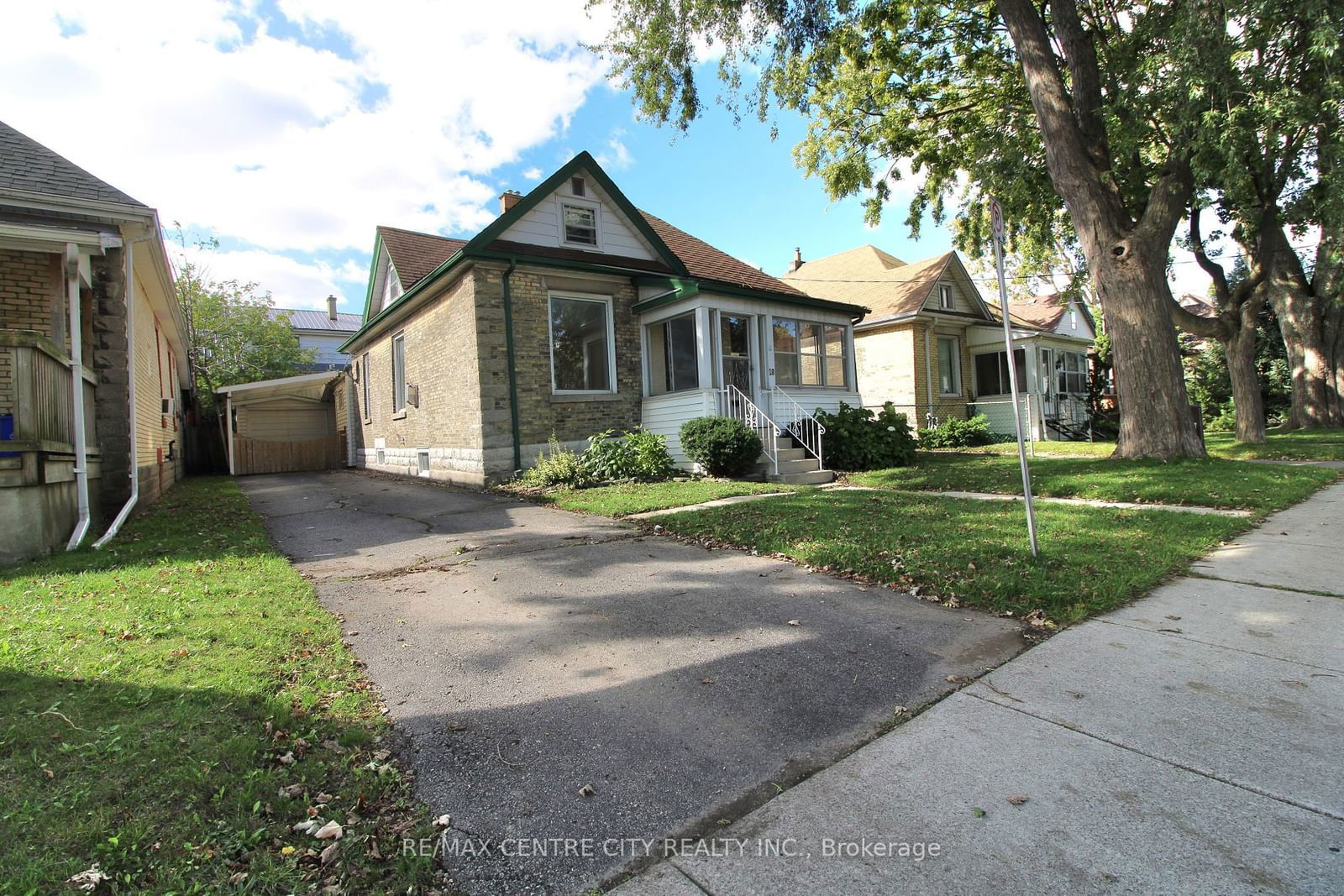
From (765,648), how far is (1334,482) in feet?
32.8

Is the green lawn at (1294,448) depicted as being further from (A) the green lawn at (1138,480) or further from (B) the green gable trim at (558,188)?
(B) the green gable trim at (558,188)

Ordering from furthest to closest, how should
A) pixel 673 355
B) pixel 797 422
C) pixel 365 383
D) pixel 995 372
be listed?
pixel 995 372 < pixel 365 383 < pixel 673 355 < pixel 797 422

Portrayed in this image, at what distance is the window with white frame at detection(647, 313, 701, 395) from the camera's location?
1301 cm

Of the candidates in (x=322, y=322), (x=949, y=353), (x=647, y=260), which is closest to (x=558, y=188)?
(x=647, y=260)

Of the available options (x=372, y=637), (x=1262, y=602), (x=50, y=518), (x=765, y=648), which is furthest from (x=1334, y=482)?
(x=50, y=518)

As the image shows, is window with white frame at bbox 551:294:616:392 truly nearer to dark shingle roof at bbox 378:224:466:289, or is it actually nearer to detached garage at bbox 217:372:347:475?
dark shingle roof at bbox 378:224:466:289

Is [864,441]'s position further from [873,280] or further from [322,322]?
[322,322]

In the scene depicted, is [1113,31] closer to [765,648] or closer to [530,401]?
[530,401]

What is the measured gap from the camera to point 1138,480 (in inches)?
345

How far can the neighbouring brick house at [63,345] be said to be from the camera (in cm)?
593

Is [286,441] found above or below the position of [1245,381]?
below

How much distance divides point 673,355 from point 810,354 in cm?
335

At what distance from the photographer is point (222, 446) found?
20.5m

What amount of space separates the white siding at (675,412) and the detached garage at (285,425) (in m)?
13.5
